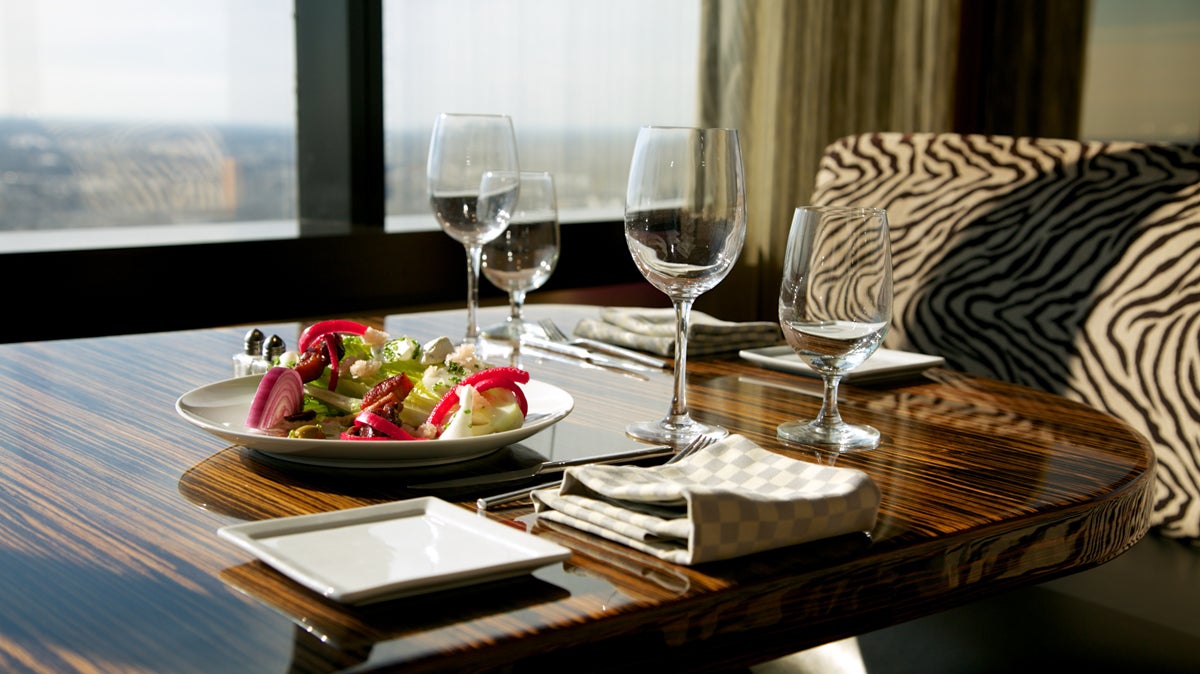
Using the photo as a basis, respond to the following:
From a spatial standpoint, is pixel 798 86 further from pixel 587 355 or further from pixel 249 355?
pixel 249 355

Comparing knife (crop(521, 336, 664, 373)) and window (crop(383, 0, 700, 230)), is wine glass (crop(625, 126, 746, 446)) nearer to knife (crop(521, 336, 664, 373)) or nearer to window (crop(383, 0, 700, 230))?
knife (crop(521, 336, 664, 373))

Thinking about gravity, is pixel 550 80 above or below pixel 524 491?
above

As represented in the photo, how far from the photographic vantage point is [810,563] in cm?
71

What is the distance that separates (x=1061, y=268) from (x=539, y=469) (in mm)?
1271

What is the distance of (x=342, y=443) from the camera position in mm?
833

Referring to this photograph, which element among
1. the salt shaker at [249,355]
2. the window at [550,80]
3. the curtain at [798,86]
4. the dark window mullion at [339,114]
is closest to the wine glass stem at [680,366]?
the salt shaker at [249,355]

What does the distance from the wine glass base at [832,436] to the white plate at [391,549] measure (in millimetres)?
385

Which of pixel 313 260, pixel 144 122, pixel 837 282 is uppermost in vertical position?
pixel 144 122

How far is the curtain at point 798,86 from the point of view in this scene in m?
3.92

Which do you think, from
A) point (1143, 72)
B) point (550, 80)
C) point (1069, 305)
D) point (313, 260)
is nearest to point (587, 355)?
point (1069, 305)

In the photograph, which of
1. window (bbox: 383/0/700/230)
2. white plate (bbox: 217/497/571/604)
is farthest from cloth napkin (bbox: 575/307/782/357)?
window (bbox: 383/0/700/230)

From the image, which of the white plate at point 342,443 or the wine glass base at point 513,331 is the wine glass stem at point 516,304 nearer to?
the wine glass base at point 513,331

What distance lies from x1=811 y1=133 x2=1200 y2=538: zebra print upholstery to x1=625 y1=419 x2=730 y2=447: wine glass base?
3.09ft

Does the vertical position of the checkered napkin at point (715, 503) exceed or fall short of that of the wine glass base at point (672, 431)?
it exceeds it
